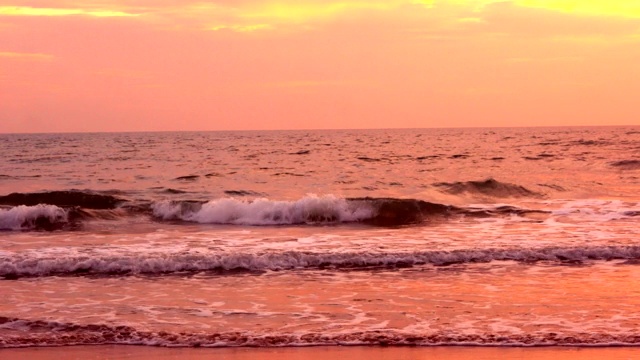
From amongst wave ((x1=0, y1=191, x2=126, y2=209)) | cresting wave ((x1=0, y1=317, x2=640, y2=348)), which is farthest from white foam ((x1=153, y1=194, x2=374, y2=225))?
cresting wave ((x1=0, y1=317, x2=640, y2=348))

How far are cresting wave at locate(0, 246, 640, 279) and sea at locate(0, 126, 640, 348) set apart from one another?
4cm

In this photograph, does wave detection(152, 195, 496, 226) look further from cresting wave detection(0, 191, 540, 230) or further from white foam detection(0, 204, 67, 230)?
white foam detection(0, 204, 67, 230)

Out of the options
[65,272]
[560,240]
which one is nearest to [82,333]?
[65,272]

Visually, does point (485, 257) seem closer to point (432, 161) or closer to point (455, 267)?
point (455, 267)

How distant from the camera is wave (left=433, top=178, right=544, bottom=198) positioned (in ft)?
86.0

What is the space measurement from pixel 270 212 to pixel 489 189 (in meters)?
9.76

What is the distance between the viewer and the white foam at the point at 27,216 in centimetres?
1922

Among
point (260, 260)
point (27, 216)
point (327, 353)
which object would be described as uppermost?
point (27, 216)

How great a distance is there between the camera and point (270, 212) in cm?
2070

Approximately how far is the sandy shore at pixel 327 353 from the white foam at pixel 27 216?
11.8m

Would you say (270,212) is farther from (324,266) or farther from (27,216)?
(324,266)

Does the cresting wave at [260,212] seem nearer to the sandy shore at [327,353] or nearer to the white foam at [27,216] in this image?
the white foam at [27,216]

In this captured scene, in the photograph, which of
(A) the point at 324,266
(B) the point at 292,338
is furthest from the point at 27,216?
(B) the point at 292,338

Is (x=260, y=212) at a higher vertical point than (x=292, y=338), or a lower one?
higher
